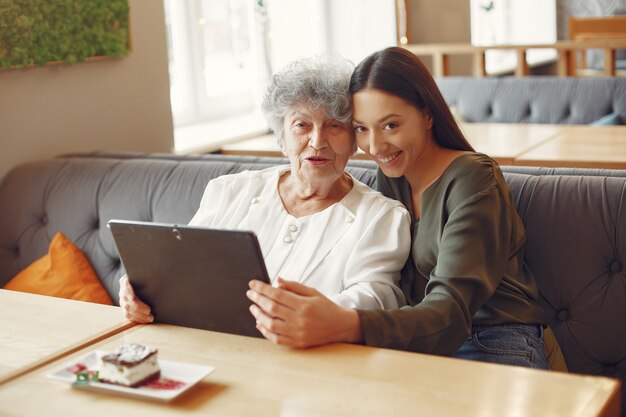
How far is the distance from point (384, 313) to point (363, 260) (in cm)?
30

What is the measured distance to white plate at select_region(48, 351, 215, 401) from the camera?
132cm

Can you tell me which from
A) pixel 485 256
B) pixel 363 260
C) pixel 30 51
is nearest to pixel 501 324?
pixel 485 256

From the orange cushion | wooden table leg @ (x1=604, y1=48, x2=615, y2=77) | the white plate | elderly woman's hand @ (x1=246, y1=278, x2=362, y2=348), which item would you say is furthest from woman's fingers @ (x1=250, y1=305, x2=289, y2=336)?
wooden table leg @ (x1=604, y1=48, x2=615, y2=77)

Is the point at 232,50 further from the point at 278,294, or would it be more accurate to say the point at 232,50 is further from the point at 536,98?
the point at 278,294

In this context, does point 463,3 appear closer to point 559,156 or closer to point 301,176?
point 559,156

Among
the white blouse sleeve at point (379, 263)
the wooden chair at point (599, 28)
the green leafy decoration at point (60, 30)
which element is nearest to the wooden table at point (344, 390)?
the white blouse sleeve at point (379, 263)

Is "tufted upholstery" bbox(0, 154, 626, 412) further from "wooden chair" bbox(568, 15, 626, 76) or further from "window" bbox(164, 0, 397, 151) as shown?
"wooden chair" bbox(568, 15, 626, 76)

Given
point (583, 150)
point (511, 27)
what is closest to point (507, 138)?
point (583, 150)

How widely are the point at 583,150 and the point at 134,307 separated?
2036 millimetres

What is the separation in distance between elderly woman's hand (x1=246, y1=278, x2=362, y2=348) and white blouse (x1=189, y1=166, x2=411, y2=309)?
28 cm

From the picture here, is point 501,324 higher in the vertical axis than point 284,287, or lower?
lower

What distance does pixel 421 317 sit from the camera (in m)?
1.60

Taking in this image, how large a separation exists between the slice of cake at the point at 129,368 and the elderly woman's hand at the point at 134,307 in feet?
1.01

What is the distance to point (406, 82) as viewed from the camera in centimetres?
188
